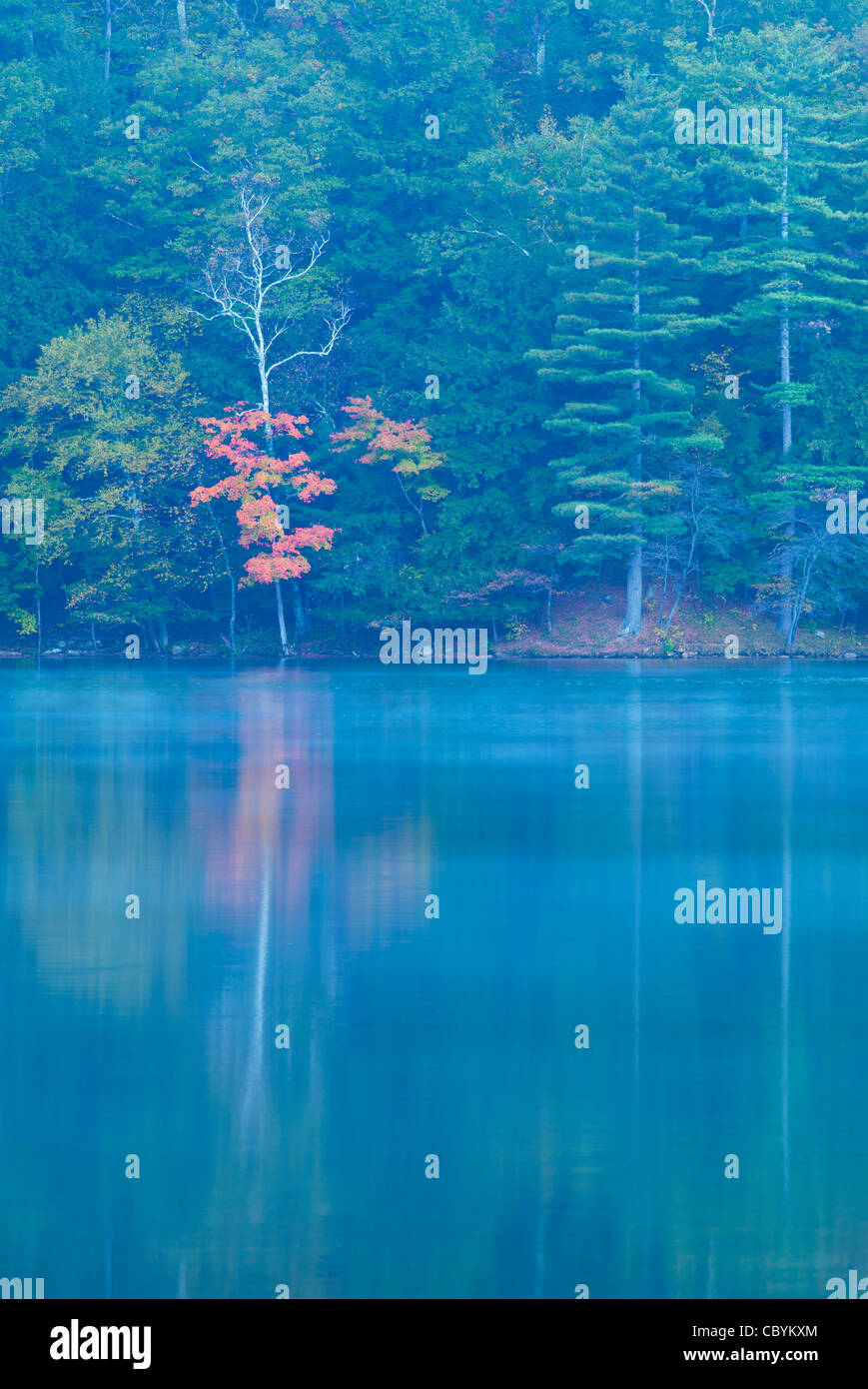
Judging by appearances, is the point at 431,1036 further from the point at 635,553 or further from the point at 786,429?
the point at 786,429

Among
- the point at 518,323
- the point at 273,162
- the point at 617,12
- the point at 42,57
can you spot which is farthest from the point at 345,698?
the point at 42,57

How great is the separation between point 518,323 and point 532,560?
19.0ft

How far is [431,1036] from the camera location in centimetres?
755

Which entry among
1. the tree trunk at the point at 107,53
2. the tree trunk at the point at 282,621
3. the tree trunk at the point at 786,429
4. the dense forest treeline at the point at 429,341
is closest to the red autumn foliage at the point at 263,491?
the dense forest treeline at the point at 429,341

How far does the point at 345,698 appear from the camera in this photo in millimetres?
27000

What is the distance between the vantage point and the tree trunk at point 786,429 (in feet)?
124

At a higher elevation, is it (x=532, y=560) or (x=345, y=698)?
(x=532, y=560)

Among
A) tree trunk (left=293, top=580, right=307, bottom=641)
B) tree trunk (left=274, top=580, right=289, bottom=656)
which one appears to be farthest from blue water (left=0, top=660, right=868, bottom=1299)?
tree trunk (left=293, top=580, right=307, bottom=641)

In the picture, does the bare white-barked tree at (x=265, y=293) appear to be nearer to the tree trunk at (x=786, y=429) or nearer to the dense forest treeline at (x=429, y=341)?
the dense forest treeline at (x=429, y=341)

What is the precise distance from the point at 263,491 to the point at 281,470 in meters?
0.78

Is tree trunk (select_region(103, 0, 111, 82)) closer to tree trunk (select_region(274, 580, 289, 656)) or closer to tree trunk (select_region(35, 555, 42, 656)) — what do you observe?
tree trunk (select_region(35, 555, 42, 656))

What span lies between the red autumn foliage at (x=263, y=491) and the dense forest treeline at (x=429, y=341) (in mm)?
100

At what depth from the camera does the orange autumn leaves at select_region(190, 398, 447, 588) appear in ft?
127

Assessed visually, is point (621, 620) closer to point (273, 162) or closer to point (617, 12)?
point (273, 162)
